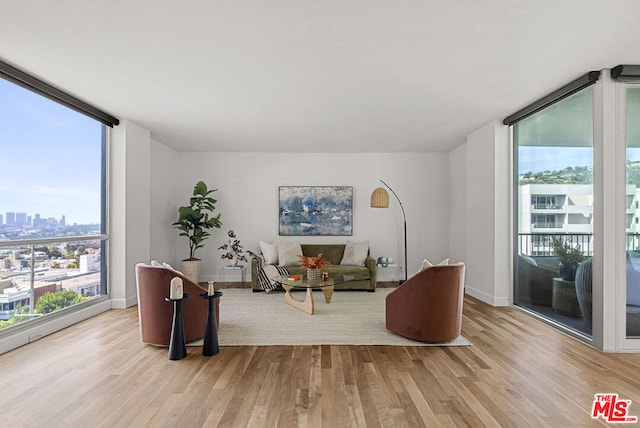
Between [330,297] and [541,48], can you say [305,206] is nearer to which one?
[330,297]

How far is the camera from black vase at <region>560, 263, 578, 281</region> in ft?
13.0

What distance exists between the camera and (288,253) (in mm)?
6734

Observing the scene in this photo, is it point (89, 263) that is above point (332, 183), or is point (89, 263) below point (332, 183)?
below

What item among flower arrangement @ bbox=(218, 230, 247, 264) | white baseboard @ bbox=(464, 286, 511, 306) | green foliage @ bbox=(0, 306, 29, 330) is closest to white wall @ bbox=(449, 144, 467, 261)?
white baseboard @ bbox=(464, 286, 511, 306)

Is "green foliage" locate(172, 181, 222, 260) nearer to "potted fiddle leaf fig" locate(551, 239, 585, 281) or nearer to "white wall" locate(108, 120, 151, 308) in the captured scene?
"white wall" locate(108, 120, 151, 308)

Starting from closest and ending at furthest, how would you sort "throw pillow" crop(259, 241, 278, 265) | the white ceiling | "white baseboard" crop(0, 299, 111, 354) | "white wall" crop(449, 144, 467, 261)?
the white ceiling, "white baseboard" crop(0, 299, 111, 354), "white wall" crop(449, 144, 467, 261), "throw pillow" crop(259, 241, 278, 265)

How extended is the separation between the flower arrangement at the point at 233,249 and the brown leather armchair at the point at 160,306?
321 centimetres

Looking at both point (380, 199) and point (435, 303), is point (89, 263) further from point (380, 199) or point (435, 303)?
point (380, 199)

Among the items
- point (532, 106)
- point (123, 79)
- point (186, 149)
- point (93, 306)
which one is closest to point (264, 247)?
point (186, 149)

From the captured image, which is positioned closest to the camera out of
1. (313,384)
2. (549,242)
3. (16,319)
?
(313,384)

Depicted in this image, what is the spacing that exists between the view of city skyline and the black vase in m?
5.72

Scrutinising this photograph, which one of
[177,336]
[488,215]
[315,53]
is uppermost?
[315,53]

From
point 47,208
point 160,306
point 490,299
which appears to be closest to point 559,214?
point 490,299

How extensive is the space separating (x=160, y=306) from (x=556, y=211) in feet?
14.4
